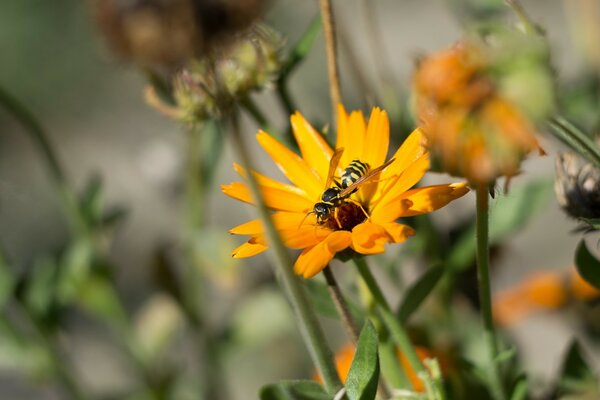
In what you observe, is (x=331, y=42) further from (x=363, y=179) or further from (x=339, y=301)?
(x=339, y=301)

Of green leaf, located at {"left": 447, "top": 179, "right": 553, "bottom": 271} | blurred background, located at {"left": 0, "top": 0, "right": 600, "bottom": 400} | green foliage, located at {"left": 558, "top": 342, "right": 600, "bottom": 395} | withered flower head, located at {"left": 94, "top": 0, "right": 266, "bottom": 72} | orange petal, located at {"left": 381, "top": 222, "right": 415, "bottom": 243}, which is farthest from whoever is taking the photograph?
blurred background, located at {"left": 0, "top": 0, "right": 600, "bottom": 400}

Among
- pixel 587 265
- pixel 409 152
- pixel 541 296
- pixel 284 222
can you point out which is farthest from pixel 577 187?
pixel 541 296

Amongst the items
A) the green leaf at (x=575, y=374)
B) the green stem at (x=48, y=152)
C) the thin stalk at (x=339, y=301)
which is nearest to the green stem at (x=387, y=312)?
the thin stalk at (x=339, y=301)

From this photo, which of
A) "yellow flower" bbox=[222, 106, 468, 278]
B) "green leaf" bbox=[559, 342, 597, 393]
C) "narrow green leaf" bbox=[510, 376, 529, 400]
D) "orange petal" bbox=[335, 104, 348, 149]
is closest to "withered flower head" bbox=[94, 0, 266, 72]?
"yellow flower" bbox=[222, 106, 468, 278]

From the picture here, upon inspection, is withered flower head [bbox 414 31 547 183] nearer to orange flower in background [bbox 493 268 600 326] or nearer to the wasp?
the wasp

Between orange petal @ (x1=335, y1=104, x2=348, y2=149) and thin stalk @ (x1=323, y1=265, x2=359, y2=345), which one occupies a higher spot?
orange petal @ (x1=335, y1=104, x2=348, y2=149)

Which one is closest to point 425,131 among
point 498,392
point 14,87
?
point 498,392

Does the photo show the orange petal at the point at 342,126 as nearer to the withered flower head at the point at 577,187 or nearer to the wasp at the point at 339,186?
the wasp at the point at 339,186
